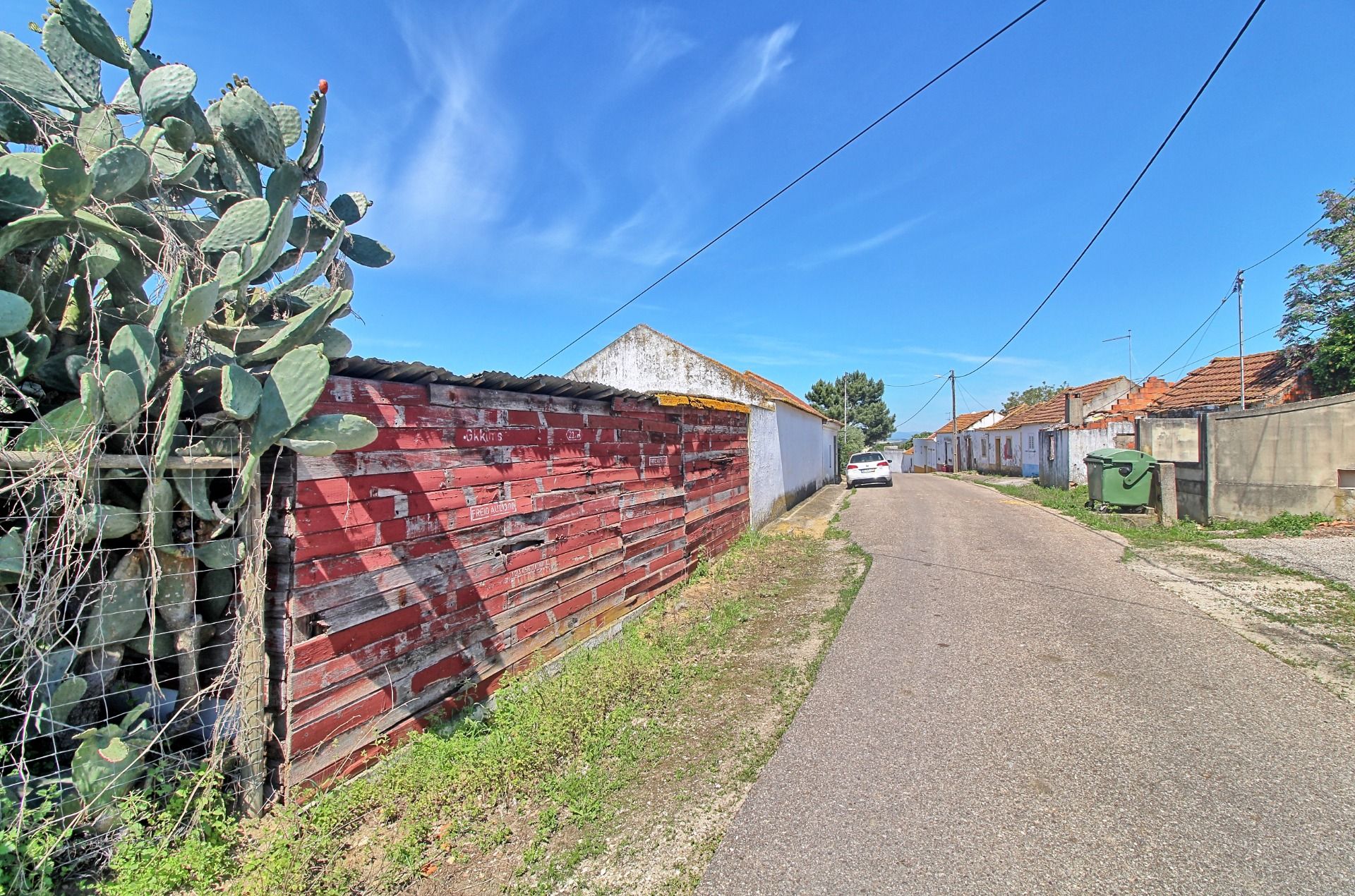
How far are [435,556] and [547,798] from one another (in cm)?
153

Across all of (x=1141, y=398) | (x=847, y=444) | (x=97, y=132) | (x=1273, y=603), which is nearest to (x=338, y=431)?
(x=97, y=132)

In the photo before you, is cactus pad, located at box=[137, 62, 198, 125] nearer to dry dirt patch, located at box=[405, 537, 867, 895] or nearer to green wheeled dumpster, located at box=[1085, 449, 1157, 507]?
dry dirt patch, located at box=[405, 537, 867, 895]

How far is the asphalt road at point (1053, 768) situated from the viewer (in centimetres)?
247

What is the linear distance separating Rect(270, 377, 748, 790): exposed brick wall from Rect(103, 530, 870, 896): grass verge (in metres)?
0.27

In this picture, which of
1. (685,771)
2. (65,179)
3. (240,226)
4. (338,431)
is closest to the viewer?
(65,179)

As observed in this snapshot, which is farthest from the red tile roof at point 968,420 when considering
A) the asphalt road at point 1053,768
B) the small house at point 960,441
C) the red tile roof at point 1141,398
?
the asphalt road at point 1053,768

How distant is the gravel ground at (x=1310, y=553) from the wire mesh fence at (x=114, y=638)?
9.99 metres

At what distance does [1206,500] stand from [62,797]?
46.8 ft

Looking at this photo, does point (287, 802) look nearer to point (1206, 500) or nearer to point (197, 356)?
point (197, 356)

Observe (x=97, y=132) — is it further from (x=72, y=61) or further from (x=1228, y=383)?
(x=1228, y=383)

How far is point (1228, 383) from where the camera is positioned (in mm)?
17344

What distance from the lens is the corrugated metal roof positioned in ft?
10.7

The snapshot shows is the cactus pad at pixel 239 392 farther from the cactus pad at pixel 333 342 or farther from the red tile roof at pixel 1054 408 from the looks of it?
the red tile roof at pixel 1054 408

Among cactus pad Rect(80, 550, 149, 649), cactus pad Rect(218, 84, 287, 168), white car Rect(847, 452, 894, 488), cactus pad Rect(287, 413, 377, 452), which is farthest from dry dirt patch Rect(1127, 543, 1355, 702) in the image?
white car Rect(847, 452, 894, 488)
